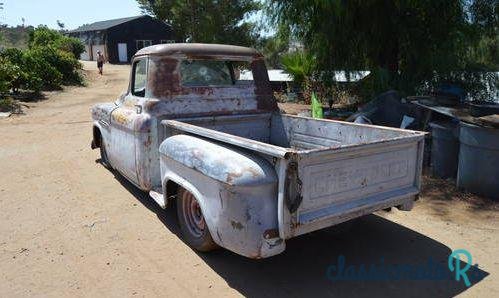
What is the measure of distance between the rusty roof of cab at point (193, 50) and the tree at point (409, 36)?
3823 millimetres

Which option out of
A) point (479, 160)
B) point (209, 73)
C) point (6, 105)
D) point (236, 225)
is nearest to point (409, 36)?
point (479, 160)

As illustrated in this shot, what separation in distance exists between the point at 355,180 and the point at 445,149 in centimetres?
312

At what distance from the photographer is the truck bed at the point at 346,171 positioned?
10.3ft

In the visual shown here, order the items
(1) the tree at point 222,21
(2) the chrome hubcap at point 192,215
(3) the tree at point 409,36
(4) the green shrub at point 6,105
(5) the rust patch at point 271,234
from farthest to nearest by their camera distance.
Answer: (1) the tree at point 222,21 < (4) the green shrub at point 6,105 < (3) the tree at point 409,36 < (2) the chrome hubcap at point 192,215 < (5) the rust patch at point 271,234

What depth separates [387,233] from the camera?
446 cm

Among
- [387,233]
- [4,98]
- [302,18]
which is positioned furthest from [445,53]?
[4,98]

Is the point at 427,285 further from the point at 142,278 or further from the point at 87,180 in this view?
the point at 87,180

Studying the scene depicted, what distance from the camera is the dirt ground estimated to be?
11.2 ft

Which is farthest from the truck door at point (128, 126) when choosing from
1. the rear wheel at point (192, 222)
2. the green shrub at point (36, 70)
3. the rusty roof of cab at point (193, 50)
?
the green shrub at point (36, 70)

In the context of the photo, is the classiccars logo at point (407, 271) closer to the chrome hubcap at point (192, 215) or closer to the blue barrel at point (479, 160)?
the chrome hubcap at point (192, 215)

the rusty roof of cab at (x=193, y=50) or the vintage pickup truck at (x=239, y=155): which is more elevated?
the rusty roof of cab at (x=193, y=50)

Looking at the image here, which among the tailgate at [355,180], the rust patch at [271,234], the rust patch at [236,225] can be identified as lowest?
the rust patch at [271,234]

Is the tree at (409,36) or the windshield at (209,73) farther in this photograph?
the tree at (409,36)

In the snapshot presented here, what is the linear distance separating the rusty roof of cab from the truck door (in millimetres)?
240
